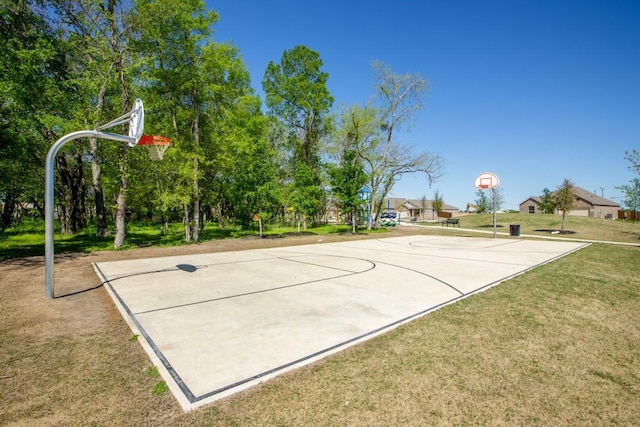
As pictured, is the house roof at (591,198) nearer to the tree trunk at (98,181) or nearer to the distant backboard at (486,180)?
the distant backboard at (486,180)

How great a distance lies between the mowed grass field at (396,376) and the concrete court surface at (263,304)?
0.91 ft

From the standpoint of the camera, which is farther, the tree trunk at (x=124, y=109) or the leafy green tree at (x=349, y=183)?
the leafy green tree at (x=349, y=183)

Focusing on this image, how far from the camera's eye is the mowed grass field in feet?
9.34

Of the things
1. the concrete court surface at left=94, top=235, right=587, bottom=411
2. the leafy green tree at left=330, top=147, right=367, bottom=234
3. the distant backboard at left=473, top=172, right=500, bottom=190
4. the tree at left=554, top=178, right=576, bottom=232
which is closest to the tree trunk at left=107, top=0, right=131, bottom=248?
the concrete court surface at left=94, top=235, right=587, bottom=411

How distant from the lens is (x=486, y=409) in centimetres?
292

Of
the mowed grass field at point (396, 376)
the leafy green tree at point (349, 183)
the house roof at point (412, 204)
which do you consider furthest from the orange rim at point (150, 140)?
the house roof at point (412, 204)

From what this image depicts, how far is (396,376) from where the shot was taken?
348 centimetres

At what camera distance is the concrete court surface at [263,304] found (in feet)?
12.4

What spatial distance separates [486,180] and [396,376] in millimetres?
25491

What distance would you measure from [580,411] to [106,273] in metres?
10.8

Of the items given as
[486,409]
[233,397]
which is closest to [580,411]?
[486,409]

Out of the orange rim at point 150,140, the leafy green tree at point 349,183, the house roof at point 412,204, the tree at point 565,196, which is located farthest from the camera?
the house roof at point 412,204

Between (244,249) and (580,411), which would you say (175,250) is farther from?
(580,411)

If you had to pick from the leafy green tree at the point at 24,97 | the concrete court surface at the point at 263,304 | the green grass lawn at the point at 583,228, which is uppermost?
the leafy green tree at the point at 24,97
